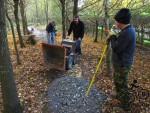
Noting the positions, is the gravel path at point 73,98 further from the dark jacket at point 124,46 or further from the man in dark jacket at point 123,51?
the dark jacket at point 124,46

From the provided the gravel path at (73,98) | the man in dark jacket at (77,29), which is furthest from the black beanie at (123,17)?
the man in dark jacket at (77,29)

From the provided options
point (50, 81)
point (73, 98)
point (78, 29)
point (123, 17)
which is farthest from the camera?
point (78, 29)

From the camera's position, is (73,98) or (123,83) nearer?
(123,83)

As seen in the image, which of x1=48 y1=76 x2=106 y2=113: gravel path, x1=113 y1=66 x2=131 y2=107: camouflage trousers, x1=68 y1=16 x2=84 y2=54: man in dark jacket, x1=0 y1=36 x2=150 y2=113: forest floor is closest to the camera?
x1=113 y1=66 x2=131 y2=107: camouflage trousers

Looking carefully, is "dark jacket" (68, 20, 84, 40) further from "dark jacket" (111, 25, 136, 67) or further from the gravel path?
"dark jacket" (111, 25, 136, 67)

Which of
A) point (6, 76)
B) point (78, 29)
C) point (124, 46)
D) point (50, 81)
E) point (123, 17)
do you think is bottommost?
point (50, 81)

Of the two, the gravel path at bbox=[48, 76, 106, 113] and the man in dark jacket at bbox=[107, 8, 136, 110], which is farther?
the gravel path at bbox=[48, 76, 106, 113]

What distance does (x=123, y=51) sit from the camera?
6.91 meters

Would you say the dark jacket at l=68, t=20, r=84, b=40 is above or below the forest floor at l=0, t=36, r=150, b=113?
above

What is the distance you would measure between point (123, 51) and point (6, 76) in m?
2.73

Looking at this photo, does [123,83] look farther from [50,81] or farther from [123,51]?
[50,81]

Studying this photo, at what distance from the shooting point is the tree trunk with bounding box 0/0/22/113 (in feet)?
22.3

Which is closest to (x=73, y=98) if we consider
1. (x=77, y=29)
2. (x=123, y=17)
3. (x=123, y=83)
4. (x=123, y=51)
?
(x=123, y=83)

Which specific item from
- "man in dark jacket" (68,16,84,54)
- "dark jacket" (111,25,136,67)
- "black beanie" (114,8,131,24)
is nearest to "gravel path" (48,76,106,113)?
"dark jacket" (111,25,136,67)
